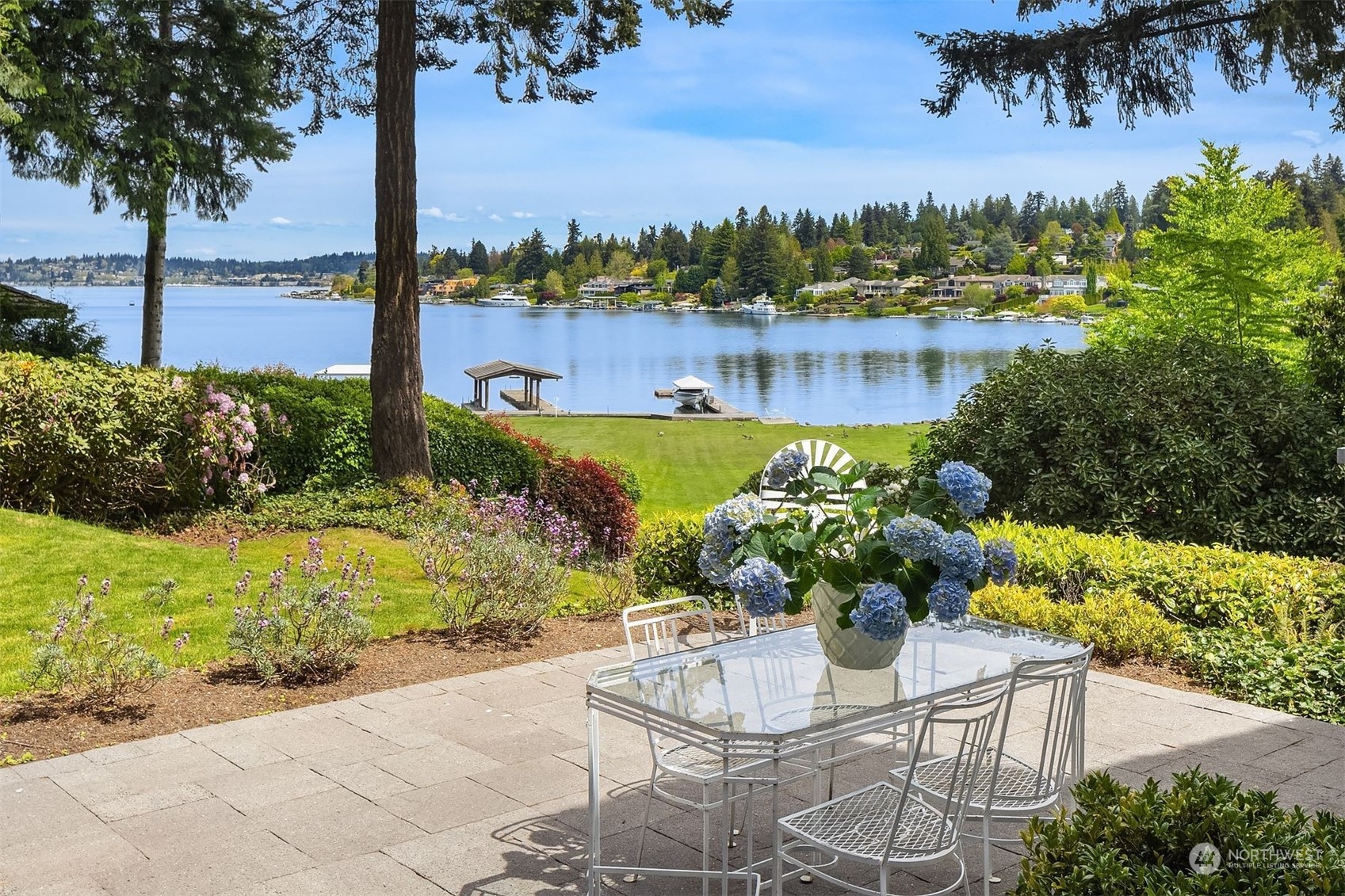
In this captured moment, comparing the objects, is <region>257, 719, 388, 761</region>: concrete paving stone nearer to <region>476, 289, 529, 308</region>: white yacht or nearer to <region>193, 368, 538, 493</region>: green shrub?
<region>193, 368, 538, 493</region>: green shrub

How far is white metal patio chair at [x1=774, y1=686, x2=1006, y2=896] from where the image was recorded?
2.63 metres

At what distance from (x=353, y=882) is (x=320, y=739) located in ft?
4.49

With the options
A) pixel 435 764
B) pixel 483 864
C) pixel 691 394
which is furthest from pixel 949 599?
pixel 691 394

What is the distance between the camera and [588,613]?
6812 mm

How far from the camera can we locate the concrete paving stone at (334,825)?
3.37 metres

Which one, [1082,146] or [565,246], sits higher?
[1082,146]

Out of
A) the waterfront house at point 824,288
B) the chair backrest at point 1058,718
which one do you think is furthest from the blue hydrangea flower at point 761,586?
the waterfront house at point 824,288

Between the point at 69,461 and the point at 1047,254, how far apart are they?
83612 millimetres

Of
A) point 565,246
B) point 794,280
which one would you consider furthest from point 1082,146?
point 565,246

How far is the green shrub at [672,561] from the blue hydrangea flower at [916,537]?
4.18 metres

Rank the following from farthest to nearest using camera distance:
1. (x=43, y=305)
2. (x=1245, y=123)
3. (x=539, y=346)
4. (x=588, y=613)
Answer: (x=1245, y=123), (x=539, y=346), (x=43, y=305), (x=588, y=613)

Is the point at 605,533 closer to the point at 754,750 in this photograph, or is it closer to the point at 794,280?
the point at 754,750

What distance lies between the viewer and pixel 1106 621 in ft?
18.7

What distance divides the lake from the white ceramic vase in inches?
575
